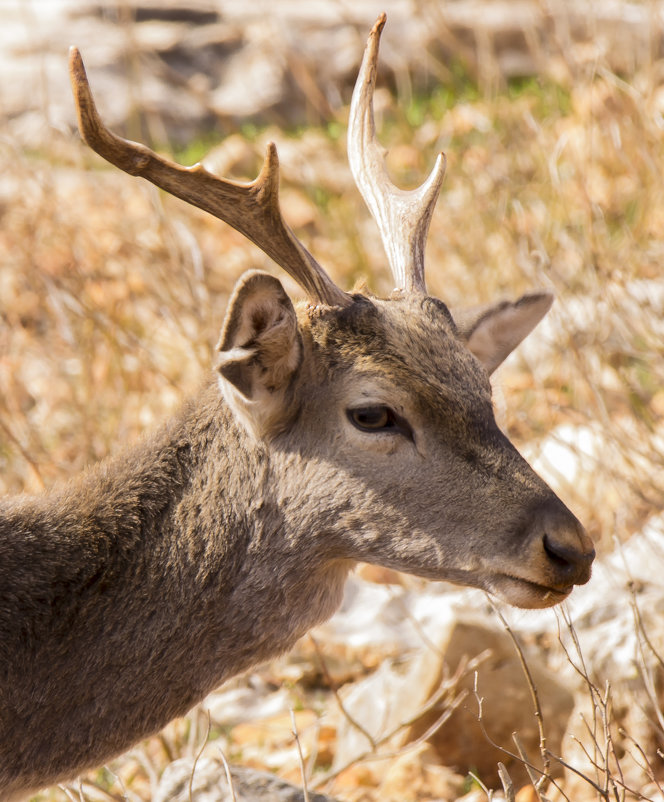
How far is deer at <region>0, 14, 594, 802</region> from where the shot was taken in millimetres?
2982

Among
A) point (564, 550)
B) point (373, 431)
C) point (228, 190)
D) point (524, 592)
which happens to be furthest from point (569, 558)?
point (228, 190)

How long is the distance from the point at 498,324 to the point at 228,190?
1135mm

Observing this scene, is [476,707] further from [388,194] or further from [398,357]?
[388,194]

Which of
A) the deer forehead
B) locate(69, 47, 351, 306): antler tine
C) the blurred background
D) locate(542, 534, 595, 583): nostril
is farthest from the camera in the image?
the blurred background

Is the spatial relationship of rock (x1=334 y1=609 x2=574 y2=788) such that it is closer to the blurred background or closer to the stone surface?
the blurred background

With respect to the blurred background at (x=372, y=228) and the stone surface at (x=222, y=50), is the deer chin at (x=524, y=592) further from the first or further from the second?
the stone surface at (x=222, y=50)

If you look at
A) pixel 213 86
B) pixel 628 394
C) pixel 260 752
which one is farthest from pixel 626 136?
pixel 213 86

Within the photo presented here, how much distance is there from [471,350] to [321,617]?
3.42 ft

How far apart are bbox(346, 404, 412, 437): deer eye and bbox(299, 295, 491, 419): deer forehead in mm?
43

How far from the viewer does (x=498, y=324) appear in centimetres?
369

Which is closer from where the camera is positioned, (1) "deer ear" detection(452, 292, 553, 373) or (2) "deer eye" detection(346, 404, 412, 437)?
(2) "deer eye" detection(346, 404, 412, 437)

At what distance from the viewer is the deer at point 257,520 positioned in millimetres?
2982


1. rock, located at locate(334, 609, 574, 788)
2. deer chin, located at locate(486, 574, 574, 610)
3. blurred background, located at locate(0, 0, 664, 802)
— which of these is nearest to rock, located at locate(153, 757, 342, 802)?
blurred background, located at locate(0, 0, 664, 802)

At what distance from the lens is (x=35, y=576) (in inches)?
120
